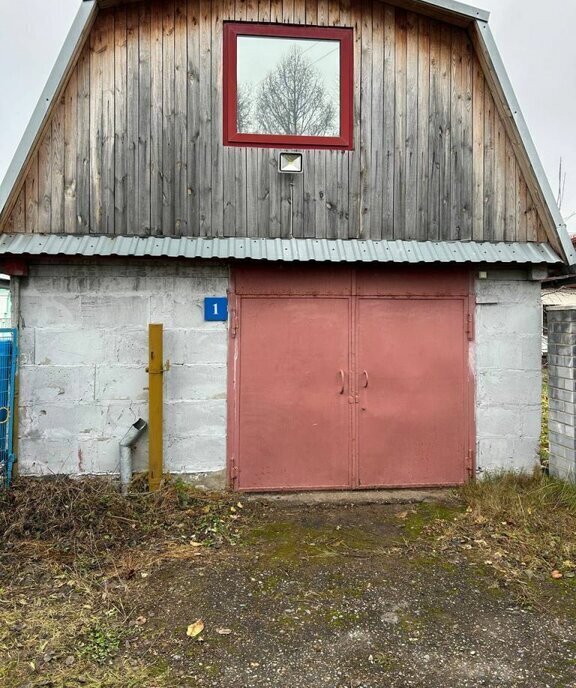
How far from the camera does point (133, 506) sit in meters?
4.67

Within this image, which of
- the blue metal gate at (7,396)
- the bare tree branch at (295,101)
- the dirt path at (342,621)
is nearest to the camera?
the dirt path at (342,621)

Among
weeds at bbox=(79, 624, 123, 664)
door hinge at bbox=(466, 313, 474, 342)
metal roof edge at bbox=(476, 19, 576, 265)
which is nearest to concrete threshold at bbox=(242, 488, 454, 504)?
door hinge at bbox=(466, 313, 474, 342)

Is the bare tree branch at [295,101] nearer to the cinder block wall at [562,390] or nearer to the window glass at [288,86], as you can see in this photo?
the window glass at [288,86]

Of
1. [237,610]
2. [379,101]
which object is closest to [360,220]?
[379,101]

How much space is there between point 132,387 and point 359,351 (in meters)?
2.34

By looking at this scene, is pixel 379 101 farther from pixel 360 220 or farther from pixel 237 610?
pixel 237 610

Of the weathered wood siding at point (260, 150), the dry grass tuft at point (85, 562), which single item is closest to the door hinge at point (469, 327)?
the weathered wood siding at point (260, 150)

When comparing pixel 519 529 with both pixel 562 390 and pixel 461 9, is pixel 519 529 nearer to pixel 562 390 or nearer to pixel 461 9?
pixel 562 390

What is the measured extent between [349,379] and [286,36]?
3.58 metres

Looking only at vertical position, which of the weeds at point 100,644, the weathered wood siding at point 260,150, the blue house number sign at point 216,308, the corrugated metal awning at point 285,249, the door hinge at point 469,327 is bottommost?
the weeds at point 100,644

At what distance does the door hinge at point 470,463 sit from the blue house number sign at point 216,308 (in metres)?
2.94

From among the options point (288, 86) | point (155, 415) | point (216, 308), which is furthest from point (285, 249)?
point (155, 415)

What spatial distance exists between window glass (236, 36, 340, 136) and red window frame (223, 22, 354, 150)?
0.05m

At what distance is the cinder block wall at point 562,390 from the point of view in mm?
5180
